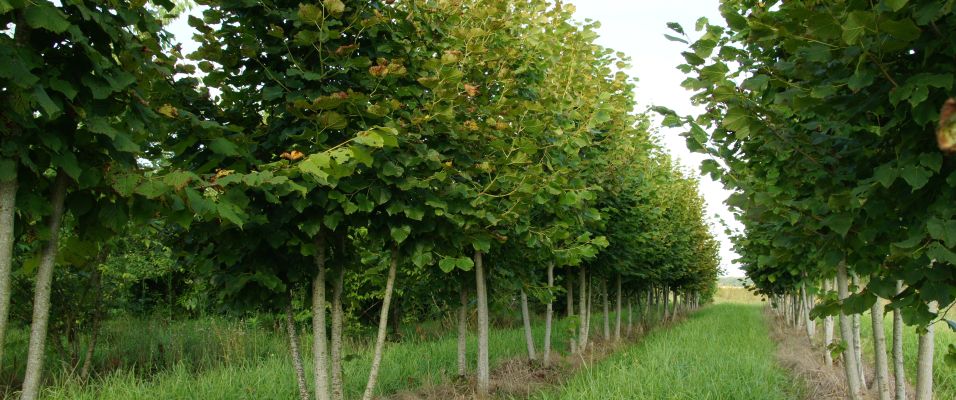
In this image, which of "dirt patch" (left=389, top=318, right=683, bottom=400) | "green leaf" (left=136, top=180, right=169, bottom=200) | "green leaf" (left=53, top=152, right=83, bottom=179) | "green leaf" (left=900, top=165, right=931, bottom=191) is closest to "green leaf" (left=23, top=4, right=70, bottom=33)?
"green leaf" (left=53, top=152, right=83, bottom=179)

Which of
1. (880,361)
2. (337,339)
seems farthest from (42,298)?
(880,361)

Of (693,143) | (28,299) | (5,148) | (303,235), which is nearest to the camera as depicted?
(5,148)

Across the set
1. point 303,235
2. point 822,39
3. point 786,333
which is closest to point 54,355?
point 303,235

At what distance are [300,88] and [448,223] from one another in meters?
1.27

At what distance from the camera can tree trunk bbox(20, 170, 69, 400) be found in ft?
6.77

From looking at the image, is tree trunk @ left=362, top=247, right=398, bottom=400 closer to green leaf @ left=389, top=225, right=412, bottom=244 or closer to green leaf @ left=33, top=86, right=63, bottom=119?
green leaf @ left=389, top=225, right=412, bottom=244

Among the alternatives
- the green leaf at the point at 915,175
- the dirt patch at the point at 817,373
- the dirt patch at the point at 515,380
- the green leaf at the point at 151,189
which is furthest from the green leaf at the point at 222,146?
the dirt patch at the point at 817,373

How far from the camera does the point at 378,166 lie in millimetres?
3396

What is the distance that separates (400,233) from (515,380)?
429 centimetres

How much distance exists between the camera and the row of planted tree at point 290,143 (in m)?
2.04

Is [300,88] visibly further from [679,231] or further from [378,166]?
[679,231]

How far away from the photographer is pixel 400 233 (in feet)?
11.6

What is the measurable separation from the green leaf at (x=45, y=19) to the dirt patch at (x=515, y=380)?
15.8 feet

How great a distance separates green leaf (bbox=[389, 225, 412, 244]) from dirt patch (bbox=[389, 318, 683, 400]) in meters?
2.89
